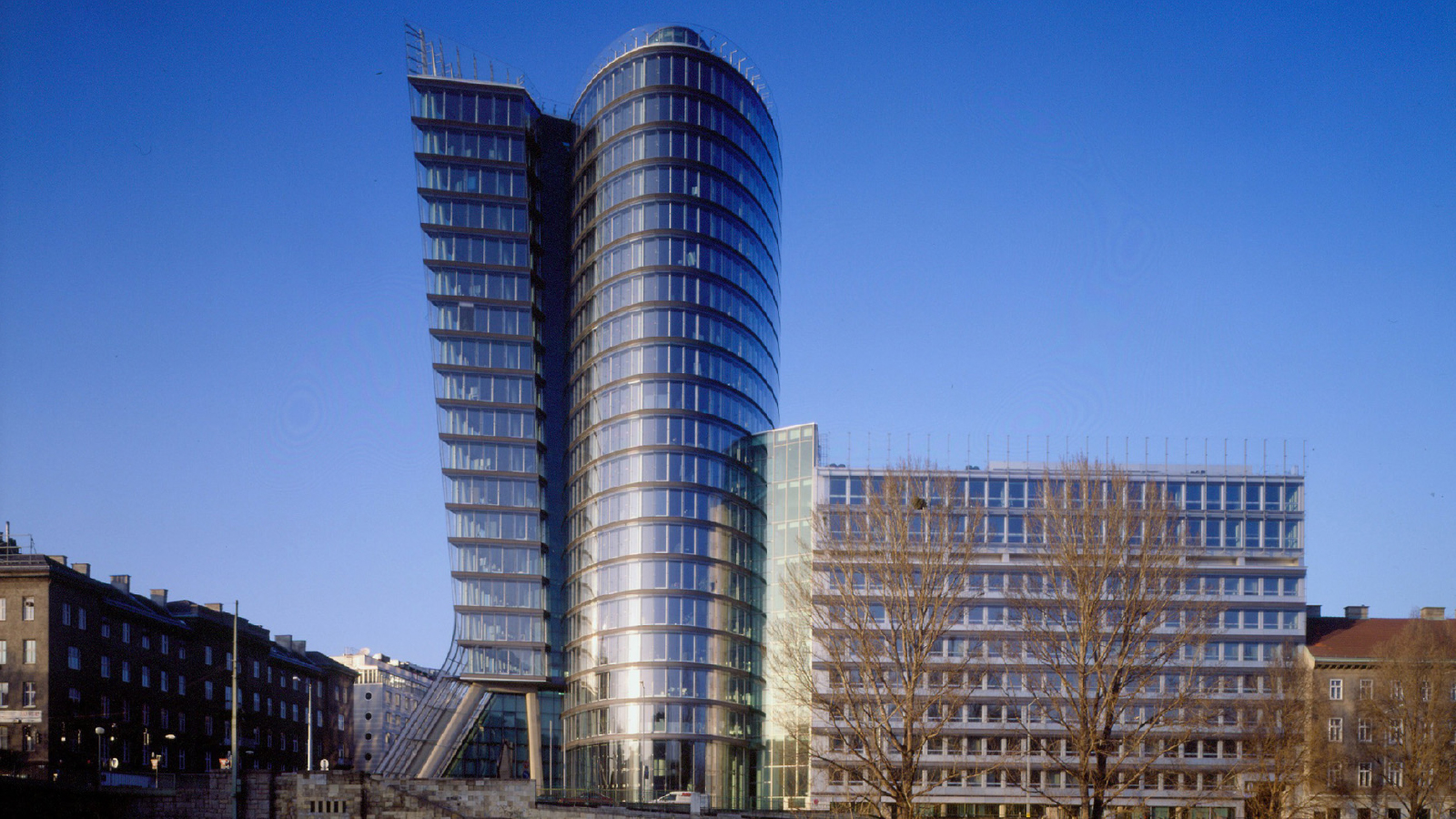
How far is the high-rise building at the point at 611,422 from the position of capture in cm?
10738

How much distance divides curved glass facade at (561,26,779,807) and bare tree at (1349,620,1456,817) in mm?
47756

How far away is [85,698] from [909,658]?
7184 cm

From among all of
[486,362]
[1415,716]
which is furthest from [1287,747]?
[486,362]

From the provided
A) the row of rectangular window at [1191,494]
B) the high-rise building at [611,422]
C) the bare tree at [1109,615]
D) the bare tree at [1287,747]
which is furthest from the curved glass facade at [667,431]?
the bare tree at [1109,615]

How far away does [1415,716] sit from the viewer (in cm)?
8419

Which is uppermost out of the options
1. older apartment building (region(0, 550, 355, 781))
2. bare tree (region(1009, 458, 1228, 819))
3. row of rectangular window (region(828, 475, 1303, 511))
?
row of rectangular window (region(828, 475, 1303, 511))

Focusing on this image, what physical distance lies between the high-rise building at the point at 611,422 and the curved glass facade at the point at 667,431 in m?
0.20

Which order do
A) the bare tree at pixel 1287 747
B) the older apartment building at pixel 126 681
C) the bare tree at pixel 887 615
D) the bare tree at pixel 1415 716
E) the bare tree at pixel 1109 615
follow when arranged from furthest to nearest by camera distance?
the older apartment building at pixel 126 681 → the bare tree at pixel 1415 716 → the bare tree at pixel 1287 747 → the bare tree at pixel 887 615 → the bare tree at pixel 1109 615

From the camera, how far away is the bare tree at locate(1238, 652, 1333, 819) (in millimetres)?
70438

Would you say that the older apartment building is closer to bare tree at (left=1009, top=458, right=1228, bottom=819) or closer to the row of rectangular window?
the row of rectangular window

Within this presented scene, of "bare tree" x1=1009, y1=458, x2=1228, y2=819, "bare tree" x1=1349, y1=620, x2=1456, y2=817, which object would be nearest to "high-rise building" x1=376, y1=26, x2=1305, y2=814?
"bare tree" x1=1349, y1=620, x2=1456, y2=817

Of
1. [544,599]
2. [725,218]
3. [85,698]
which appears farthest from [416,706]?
[725,218]

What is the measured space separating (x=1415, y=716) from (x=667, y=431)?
191 ft

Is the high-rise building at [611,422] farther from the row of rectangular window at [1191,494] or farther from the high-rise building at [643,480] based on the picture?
the row of rectangular window at [1191,494]
